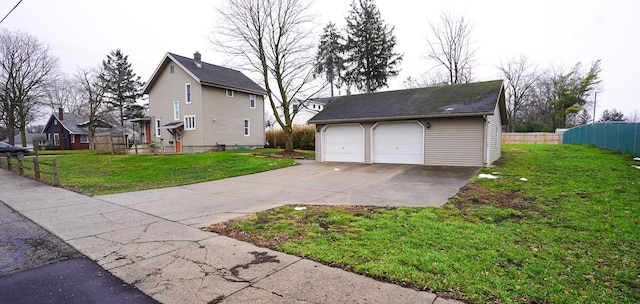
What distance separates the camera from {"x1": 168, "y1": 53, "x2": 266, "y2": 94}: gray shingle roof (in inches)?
878

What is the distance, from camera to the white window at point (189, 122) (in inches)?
886

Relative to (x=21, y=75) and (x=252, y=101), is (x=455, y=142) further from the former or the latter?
(x=21, y=75)

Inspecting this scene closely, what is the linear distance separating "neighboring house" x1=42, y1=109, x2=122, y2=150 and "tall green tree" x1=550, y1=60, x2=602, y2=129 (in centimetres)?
5647

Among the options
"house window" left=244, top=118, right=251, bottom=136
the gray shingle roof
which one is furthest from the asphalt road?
"house window" left=244, top=118, right=251, bottom=136

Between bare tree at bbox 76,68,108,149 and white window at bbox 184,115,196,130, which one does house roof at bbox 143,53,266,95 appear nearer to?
white window at bbox 184,115,196,130

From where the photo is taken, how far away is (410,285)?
2945 millimetres

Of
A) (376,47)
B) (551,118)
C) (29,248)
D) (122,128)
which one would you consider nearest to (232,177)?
(29,248)

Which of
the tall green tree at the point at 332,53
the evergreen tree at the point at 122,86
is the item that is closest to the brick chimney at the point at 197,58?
the tall green tree at the point at 332,53

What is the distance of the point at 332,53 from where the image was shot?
28.7 metres

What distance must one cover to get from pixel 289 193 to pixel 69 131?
141 feet

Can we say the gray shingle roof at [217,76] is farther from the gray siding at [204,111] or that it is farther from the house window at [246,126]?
the house window at [246,126]

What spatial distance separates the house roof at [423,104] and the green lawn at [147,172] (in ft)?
14.2

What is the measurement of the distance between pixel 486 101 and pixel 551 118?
37034 millimetres

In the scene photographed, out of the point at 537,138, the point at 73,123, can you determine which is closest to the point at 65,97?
the point at 73,123
